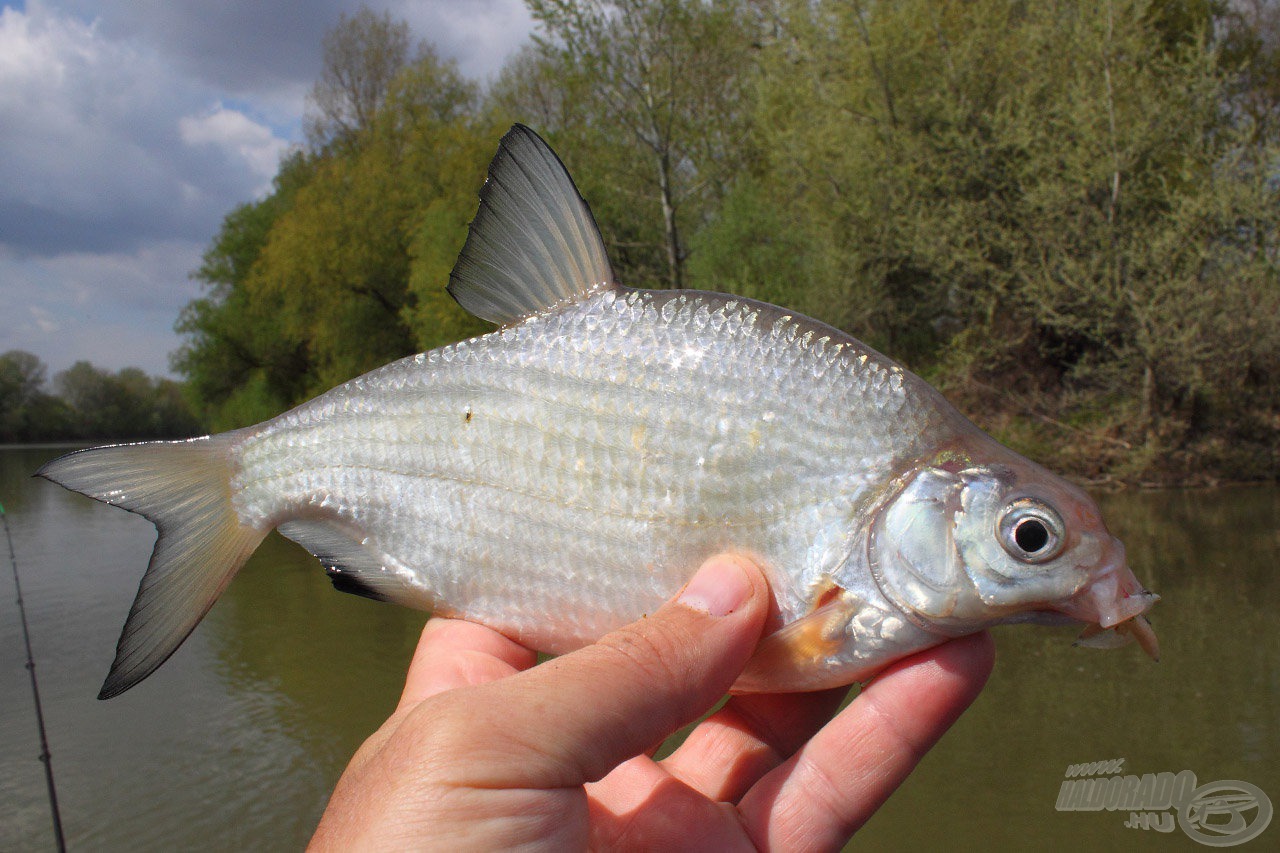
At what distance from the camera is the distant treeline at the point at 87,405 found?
176 ft

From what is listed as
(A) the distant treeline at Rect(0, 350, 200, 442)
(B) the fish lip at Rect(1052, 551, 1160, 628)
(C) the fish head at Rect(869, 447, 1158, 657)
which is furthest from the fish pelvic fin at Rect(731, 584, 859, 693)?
(A) the distant treeline at Rect(0, 350, 200, 442)

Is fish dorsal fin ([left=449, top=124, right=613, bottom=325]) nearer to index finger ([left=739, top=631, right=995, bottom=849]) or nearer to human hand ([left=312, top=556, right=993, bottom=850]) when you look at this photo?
human hand ([left=312, top=556, right=993, bottom=850])

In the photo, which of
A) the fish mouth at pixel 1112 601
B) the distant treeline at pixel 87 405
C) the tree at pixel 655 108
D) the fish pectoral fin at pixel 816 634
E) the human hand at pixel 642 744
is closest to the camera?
the human hand at pixel 642 744

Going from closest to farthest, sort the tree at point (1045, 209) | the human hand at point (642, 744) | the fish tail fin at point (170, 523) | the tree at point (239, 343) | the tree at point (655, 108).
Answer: the human hand at point (642, 744) → the fish tail fin at point (170, 523) → the tree at point (1045, 209) → the tree at point (655, 108) → the tree at point (239, 343)

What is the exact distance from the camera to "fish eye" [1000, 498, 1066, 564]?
1586 mm

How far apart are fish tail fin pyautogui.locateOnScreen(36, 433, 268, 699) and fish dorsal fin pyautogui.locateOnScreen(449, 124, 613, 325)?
0.86 m

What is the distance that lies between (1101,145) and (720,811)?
15872 mm

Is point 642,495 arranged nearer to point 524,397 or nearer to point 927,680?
point 524,397

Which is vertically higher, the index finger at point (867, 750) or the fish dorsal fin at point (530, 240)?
the fish dorsal fin at point (530, 240)

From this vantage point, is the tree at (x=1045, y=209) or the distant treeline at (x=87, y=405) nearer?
the tree at (x=1045, y=209)

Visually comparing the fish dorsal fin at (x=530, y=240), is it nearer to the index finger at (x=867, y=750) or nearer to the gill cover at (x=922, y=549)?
the gill cover at (x=922, y=549)

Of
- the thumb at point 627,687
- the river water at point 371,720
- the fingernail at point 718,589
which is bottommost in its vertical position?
the river water at point 371,720

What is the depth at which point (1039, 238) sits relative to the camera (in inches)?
584

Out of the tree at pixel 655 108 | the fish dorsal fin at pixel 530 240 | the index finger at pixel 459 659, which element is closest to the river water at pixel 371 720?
the index finger at pixel 459 659
